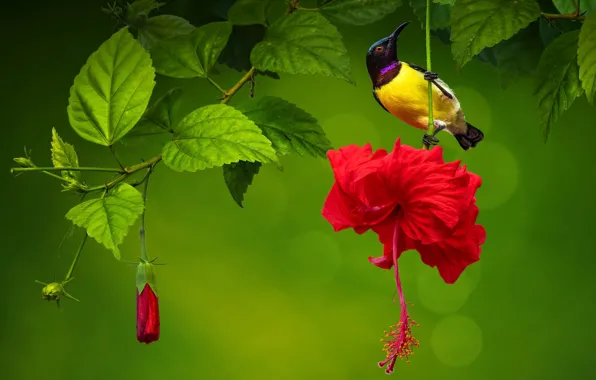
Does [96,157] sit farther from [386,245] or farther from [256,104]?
[386,245]

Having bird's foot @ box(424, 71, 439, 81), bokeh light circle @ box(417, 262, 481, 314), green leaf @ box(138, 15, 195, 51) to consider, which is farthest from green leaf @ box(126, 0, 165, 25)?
bokeh light circle @ box(417, 262, 481, 314)

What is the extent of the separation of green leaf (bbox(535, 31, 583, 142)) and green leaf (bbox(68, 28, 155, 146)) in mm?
253

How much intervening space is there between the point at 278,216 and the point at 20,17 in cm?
48

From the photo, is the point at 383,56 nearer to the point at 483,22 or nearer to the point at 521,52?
the point at 483,22

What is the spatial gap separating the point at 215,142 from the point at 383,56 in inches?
4.2

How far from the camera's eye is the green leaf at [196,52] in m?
0.48

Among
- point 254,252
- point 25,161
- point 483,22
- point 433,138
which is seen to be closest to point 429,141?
point 433,138

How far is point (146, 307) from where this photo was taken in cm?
44

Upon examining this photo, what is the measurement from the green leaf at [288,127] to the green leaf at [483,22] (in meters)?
0.10

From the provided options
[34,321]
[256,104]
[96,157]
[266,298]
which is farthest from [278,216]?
[256,104]

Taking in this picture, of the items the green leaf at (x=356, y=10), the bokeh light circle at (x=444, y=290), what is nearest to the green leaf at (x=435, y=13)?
the green leaf at (x=356, y=10)

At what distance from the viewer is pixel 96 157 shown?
1109mm

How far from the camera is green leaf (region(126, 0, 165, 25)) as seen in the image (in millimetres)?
502

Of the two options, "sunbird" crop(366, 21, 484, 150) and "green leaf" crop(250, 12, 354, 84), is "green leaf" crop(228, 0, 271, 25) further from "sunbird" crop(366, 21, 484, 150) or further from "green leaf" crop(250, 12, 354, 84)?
"sunbird" crop(366, 21, 484, 150)
